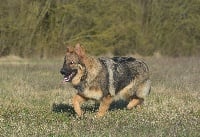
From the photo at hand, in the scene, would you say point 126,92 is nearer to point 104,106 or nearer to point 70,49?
point 104,106

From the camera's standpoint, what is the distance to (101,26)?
107 feet

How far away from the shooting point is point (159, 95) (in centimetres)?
1266

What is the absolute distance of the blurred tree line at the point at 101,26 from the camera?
30.8 metres

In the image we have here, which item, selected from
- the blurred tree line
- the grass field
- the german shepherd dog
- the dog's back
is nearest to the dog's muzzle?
the german shepherd dog

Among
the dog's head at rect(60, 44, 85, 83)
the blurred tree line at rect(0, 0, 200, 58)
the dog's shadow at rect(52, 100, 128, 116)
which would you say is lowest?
the blurred tree line at rect(0, 0, 200, 58)

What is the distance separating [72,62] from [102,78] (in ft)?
2.64

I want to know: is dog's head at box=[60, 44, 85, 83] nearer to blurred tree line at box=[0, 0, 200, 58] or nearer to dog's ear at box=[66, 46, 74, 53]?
dog's ear at box=[66, 46, 74, 53]

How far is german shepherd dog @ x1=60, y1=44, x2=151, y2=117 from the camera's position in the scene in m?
9.37

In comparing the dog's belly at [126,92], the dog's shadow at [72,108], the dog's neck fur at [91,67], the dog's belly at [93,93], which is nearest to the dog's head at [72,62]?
the dog's neck fur at [91,67]

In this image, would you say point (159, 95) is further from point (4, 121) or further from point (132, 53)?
point (132, 53)

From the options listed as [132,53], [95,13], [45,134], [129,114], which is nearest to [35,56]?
[95,13]

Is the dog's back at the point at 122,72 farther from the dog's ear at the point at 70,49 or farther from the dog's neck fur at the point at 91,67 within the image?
the dog's ear at the point at 70,49

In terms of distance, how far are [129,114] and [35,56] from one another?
22.7 m

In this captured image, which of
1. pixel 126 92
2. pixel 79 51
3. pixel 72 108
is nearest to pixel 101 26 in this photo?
pixel 72 108
